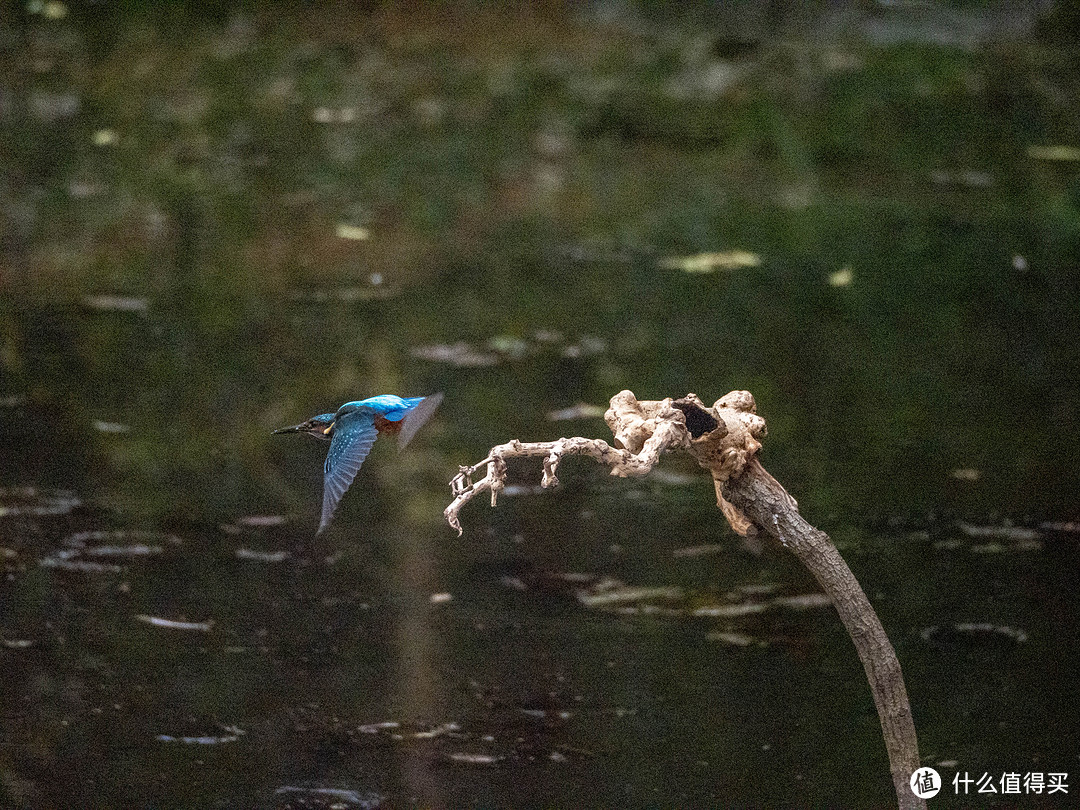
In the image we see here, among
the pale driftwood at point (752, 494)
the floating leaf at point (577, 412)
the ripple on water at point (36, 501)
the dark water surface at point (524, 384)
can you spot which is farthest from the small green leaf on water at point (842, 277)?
the pale driftwood at point (752, 494)

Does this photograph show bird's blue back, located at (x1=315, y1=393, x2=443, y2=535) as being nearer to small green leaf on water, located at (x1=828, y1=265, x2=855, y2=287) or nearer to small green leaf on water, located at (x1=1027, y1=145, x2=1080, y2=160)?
small green leaf on water, located at (x1=828, y1=265, x2=855, y2=287)

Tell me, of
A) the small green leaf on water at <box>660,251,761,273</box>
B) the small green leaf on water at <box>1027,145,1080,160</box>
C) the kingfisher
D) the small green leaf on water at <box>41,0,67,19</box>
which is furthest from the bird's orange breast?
the small green leaf on water at <box>41,0,67,19</box>

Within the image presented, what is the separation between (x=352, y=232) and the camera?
5.97 meters

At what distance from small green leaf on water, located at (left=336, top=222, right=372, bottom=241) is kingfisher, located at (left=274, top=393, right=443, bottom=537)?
386 centimetres

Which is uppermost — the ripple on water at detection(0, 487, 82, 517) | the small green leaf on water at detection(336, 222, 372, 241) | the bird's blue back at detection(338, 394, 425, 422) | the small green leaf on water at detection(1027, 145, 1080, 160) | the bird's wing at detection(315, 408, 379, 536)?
the bird's blue back at detection(338, 394, 425, 422)

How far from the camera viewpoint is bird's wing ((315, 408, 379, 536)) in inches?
79.0

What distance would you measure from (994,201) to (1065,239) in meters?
0.43

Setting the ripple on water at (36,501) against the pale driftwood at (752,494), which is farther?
the ripple on water at (36,501)

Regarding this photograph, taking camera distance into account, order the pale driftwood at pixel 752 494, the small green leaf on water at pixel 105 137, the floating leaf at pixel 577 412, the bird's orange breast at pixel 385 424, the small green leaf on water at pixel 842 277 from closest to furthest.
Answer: the pale driftwood at pixel 752 494 < the bird's orange breast at pixel 385 424 < the floating leaf at pixel 577 412 < the small green leaf on water at pixel 842 277 < the small green leaf on water at pixel 105 137

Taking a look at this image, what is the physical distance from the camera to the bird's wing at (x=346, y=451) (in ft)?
6.58

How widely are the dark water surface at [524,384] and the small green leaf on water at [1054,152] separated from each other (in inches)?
4.1

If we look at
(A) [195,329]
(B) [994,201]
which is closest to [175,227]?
(A) [195,329]

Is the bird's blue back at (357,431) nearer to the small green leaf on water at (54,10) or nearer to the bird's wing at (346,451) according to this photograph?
the bird's wing at (346,451)

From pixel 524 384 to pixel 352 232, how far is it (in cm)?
159
